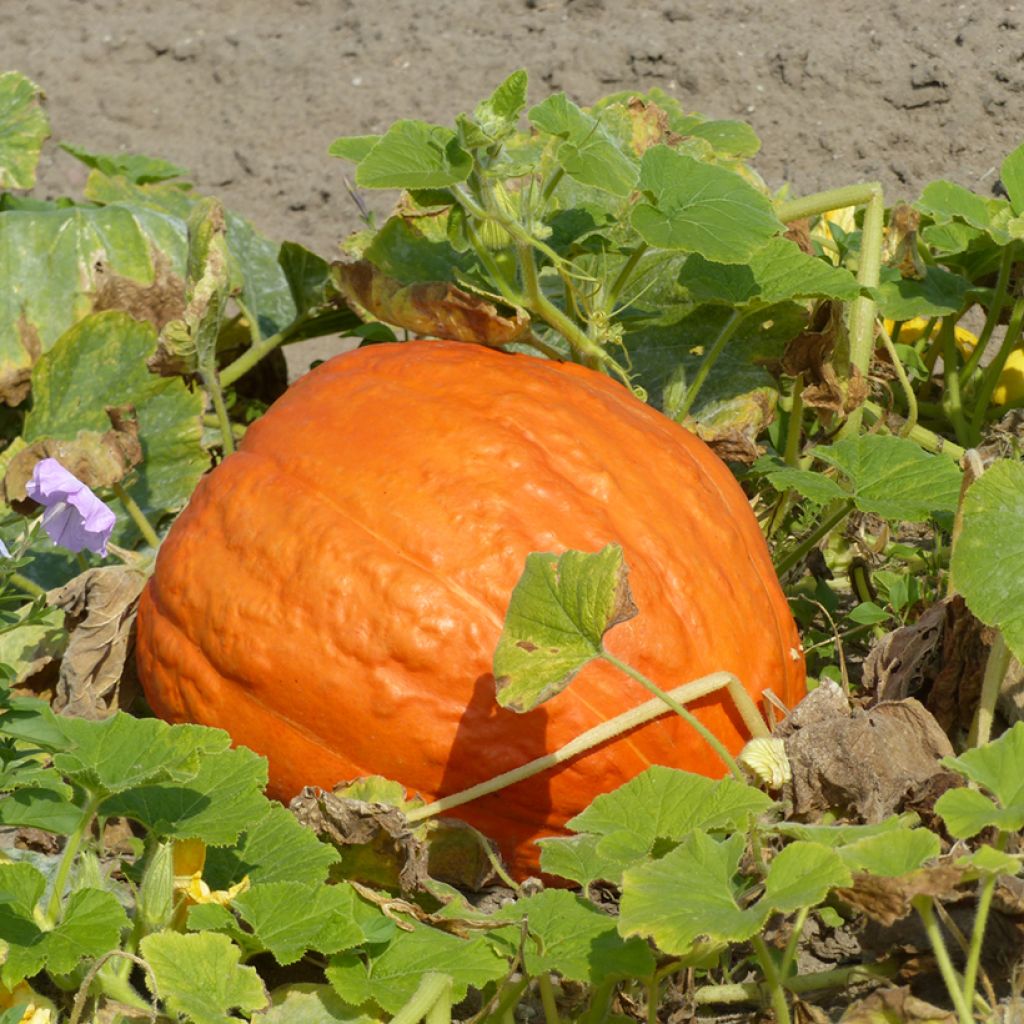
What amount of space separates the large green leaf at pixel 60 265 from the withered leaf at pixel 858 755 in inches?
76.8

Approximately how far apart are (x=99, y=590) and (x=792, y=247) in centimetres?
129

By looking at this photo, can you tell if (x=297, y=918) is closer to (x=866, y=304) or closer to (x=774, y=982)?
(x=774, y=982)

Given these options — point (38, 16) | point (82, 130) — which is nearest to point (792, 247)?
point (82, 130)

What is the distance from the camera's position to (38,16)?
7.18 m

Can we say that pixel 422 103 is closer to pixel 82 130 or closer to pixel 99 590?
pixel 82 130

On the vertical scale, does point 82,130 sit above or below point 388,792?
below

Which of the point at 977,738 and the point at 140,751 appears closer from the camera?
the point at 140,751

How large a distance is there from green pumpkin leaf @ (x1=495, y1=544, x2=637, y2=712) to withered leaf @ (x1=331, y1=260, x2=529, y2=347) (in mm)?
774

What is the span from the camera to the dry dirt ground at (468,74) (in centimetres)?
506

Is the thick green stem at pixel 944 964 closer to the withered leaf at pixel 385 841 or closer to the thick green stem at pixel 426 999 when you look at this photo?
the thick green stem at pixel 426 999

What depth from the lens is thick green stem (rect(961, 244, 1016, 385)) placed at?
10.0ft

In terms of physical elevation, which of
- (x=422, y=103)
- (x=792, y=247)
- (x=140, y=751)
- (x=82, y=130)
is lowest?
(x=82, y=130)

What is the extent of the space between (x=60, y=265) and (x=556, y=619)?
2.02 metres

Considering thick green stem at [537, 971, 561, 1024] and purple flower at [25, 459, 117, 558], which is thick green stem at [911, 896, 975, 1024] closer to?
thick green stem at [537, 971, 561, 1024]
